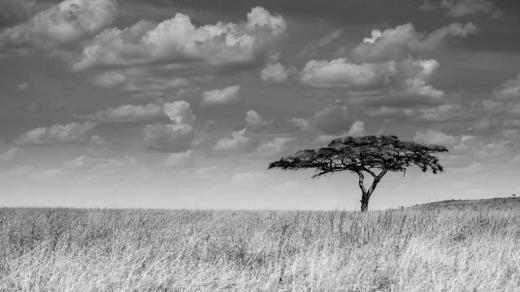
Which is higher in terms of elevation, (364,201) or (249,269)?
(364,201)

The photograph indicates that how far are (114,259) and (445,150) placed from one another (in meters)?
32.2

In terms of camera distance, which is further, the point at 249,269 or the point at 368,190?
the point at 368,190

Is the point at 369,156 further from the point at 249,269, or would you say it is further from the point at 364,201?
the point at 249,269

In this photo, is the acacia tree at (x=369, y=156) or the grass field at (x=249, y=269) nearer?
the grass field at (x=249, y=269)

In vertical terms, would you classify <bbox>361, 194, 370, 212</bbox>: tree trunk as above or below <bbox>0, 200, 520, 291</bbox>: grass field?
above

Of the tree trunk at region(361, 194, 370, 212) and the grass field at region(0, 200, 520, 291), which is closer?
the grass field at region(0, 200, 520, 291)

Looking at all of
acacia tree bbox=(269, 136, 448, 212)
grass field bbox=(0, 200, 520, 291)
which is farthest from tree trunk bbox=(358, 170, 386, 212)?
grass field bbox=(0, 200, 520, 291)

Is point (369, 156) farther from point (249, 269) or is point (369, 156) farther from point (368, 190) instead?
point (249, 269)

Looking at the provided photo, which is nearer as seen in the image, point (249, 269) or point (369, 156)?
point (249, 269)

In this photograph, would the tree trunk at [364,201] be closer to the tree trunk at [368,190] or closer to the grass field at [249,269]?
the tree trunk at [368,190]

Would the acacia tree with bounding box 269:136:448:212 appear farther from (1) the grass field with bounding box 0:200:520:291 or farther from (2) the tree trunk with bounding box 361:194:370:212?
(1) the grass field with bounding box 0:200:520:291

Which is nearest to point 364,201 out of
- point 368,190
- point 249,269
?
point 368,190

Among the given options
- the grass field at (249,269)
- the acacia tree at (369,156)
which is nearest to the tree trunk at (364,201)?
the acacia tree at (369,156)

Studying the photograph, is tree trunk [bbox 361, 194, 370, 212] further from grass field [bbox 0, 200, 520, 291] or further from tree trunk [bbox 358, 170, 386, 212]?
grass field [bbox 0, 200, 520, 291]
